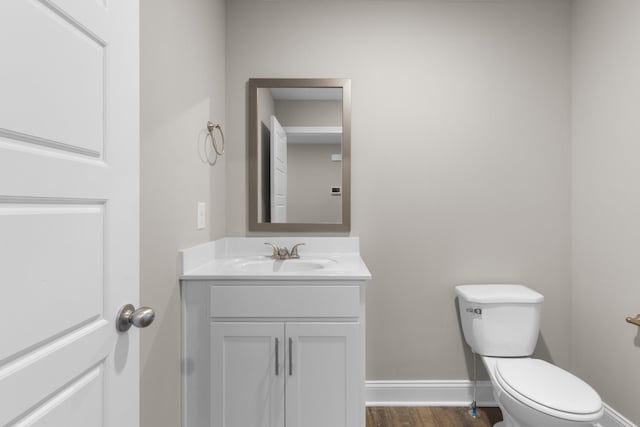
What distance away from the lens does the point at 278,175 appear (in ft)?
7.18

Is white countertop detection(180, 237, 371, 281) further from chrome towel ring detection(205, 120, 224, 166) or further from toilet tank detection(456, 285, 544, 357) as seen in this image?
toilet tank detection(456, 285, 544, 357)

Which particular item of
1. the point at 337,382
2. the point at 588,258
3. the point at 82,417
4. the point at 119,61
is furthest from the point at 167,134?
the point at 588,258

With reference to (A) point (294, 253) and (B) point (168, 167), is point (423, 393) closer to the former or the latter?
(A) point (294, 253)

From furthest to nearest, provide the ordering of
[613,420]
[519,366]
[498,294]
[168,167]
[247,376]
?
[498,294], [613,420], [519,366], [247,376], [168,167]

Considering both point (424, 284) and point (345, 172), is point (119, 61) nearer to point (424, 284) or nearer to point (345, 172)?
point (345, 172)

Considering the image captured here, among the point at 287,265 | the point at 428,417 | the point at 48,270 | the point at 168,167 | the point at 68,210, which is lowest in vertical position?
the point at 428,417

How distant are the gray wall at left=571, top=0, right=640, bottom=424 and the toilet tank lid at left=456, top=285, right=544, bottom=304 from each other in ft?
1.10

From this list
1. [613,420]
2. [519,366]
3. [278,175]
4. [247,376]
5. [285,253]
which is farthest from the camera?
[278,175]

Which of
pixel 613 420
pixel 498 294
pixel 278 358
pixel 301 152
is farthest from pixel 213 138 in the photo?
pixel 613 420

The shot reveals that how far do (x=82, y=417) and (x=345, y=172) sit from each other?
1682mm

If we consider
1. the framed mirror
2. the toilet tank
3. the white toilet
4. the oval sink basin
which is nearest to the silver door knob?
the oval sink basin

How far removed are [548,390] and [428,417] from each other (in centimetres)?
74

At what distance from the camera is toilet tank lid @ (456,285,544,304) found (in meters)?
1.88

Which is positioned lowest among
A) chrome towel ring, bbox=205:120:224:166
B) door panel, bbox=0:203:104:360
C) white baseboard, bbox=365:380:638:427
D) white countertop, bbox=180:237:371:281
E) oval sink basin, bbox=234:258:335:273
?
white baseboard, bbox=365:380:638:427
